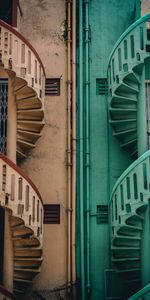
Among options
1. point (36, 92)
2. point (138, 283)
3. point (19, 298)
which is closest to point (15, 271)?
point (19, 298)

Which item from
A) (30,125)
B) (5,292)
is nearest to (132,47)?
(30,125)

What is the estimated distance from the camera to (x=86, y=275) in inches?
466

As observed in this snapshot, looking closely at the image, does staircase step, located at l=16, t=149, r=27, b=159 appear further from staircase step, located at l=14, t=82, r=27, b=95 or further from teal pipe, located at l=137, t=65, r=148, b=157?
teal pipe, located at l=137, t=65, r=148, b=157

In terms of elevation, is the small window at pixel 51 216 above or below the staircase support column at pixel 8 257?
above

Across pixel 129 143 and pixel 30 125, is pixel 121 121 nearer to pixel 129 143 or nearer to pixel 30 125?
pixel 129 143

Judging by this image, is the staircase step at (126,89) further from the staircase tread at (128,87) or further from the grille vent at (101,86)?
the grille vent at (101,86)

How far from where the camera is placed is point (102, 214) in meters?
12.3

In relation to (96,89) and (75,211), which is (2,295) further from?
(96,89)

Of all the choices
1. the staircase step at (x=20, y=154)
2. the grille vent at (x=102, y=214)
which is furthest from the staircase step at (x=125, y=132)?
the staircase step at (x=20, y=154)

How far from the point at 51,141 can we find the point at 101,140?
3.22ft

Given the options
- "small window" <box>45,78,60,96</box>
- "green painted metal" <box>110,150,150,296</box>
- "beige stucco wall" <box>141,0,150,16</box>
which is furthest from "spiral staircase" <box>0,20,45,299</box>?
"beige stucco wall" <box>141,0,150,16</box>

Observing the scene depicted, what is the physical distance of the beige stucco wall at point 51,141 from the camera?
1191cm

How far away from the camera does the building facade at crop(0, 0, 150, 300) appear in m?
11.0

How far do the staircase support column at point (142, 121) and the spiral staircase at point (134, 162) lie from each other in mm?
39
